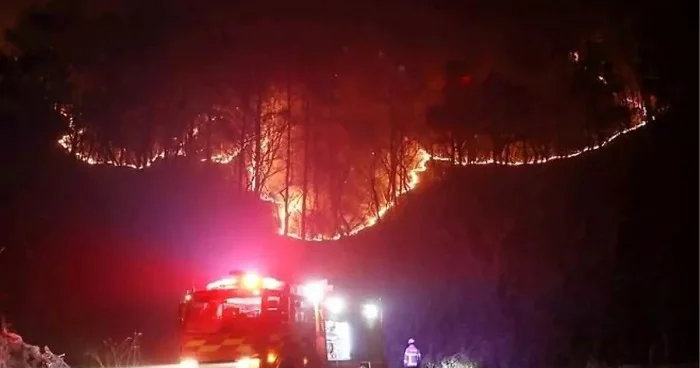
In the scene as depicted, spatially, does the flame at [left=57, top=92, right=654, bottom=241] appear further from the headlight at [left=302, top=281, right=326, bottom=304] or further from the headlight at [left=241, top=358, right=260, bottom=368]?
the headlight at [left=241, top=358, right=260, bottom=368]

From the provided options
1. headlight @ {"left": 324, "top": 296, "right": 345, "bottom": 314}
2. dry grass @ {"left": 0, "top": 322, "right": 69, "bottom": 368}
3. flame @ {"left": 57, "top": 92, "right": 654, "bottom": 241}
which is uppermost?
flame @ {"left": 57, "top": 92, "right": 654, "bottom": 241}

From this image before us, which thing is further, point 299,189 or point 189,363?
point 299,189

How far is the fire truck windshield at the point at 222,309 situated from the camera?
1128cm

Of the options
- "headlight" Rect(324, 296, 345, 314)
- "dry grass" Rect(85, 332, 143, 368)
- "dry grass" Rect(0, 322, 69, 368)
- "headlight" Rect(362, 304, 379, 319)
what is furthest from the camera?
"dry grass" Rect(85, 332, 143, 368)

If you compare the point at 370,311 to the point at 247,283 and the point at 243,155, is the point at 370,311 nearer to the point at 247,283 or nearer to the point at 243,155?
the point at 247,283

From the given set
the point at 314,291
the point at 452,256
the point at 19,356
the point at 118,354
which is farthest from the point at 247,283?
the point at 452,256

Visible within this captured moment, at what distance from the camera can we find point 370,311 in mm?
15203

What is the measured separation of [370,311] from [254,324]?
4.44m

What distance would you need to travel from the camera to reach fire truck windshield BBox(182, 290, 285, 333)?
11281 mm

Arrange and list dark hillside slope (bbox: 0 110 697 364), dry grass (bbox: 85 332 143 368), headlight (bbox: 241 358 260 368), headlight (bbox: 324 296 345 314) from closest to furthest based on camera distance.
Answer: headlight (bbox: 241 358 260 368)
headlight (bbox: 324 296 345 314)
dry grass (bbox: 85 332 143 368)
dark hillside slope (bbox: 0 110 697 364)

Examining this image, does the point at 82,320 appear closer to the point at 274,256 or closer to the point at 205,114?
the point at 274,256

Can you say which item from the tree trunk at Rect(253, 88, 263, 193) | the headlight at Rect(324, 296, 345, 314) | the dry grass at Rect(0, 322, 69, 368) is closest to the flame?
the tree trunk at Rect(253, 88, 263, 193)

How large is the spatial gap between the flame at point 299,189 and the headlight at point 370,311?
16.3m

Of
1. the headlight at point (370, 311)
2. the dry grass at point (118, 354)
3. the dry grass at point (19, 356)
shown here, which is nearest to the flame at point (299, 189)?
the dry grass at point (118, 354)
